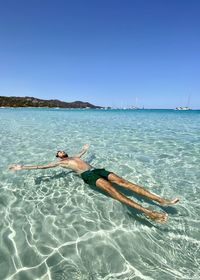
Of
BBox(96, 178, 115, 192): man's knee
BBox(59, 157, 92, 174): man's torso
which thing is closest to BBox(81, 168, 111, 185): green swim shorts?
BBox(96, 178, 115, 192): man's knee

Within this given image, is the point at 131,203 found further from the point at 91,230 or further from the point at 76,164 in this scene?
the point at 76,164

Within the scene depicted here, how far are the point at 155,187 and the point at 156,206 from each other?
1370 mm

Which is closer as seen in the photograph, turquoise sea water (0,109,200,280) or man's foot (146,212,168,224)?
turquoise sea water (0,109,200,280)

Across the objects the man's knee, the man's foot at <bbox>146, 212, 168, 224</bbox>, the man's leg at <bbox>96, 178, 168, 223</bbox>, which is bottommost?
the man's foot at <bbox>146, 212, 168, 224</bbox>

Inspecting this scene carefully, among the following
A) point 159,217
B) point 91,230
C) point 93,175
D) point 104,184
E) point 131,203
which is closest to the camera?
point 91,230

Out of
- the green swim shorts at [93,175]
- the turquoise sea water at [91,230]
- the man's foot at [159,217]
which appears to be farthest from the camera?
the green swim shorts at [93,175]

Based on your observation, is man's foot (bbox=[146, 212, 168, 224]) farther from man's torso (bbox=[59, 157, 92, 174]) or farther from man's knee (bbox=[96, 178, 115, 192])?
man's torso (bbox=[59, 157, 92, 174])

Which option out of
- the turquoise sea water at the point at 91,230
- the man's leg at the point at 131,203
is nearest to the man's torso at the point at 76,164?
the turquoise sea water at the point at 91,230

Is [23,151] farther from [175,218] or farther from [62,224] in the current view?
[175,218]

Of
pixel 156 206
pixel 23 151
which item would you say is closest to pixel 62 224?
pixel 156 206

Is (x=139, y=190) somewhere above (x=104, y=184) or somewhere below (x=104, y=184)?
below

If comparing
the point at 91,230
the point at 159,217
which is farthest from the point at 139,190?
the point at 91,230

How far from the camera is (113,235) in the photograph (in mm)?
4742

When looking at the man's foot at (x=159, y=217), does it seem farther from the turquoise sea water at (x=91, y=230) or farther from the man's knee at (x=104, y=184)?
the man's knee at (x=104, y=184)
